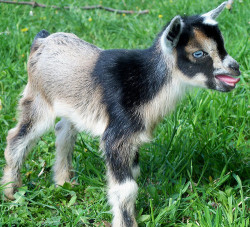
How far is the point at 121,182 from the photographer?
396 cm

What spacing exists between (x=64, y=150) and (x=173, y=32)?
1860 mm

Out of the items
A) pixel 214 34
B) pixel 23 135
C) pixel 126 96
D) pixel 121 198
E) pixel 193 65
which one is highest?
pixel 214 34

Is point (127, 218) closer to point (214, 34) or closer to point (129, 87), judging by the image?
point (129, 87)

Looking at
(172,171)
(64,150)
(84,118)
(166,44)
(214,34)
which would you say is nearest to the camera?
(214,34)

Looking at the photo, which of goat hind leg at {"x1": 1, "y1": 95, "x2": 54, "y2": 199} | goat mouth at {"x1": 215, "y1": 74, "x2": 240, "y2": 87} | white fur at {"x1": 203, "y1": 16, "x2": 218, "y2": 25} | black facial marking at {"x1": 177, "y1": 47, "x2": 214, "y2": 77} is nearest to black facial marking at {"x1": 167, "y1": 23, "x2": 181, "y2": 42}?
black facial marking at {"x1": 177, "y1": 47, "x2": 214, "y2": 77}

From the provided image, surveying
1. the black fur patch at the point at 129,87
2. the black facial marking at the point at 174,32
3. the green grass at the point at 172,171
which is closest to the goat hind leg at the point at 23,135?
the green grass at the point at 172,171

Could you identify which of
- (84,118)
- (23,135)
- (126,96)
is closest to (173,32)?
(126,96)

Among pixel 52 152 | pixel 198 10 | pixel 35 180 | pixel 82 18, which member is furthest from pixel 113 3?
pixel 35 180

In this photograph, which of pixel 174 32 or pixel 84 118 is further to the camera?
pixel 84 118

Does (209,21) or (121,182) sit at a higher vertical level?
(209,21)

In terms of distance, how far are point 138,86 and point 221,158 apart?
134cm

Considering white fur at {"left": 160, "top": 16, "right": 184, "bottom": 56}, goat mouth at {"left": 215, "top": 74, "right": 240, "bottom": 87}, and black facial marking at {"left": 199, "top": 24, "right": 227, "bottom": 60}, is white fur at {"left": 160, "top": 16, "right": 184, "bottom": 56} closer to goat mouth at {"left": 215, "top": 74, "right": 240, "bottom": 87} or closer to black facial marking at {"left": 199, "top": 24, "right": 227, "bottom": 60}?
black facial marking at {"left": 199, "top": 24, "right": 227, "bottom": 60}

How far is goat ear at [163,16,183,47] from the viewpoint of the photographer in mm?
3674

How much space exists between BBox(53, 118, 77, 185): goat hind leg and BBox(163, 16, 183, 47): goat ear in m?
1.57
